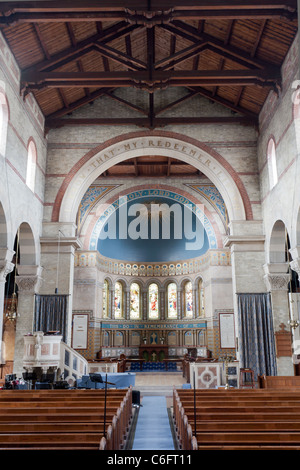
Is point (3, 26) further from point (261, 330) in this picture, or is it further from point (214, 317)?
point (214, 317)

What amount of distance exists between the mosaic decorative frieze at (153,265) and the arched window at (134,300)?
832 millimetres

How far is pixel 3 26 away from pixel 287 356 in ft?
43.6

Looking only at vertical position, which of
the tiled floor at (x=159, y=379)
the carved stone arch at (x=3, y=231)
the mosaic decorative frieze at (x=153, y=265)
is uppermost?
the mosaic decorative frieze at (x=153, y=265)

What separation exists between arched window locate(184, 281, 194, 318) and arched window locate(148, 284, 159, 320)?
1757 millimetres

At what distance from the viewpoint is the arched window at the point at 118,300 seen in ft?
77.8

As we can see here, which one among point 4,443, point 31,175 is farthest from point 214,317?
point 4,443

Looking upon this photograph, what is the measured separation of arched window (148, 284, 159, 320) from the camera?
80.1 ft

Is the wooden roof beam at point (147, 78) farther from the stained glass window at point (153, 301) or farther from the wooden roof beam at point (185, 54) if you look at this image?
the stained glass window at point (153, 301)

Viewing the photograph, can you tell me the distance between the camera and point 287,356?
14320 mm

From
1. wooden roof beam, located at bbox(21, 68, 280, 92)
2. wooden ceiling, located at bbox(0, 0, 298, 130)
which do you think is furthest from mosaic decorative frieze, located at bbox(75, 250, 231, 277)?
wooden roof beam, located at bbox(21, 68, 280, 92)

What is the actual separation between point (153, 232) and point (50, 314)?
35.3 feet

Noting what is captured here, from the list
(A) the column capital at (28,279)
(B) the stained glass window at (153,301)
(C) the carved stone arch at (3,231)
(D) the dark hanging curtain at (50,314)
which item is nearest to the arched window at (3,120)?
(C) the carved stone arch at (3,231)

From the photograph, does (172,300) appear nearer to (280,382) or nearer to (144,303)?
(144,303)

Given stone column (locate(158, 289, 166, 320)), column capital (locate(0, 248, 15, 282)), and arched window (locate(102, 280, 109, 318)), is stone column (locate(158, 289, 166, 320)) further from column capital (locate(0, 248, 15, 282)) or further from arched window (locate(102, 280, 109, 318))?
column capital (locate(0, 248, 15, 282))
